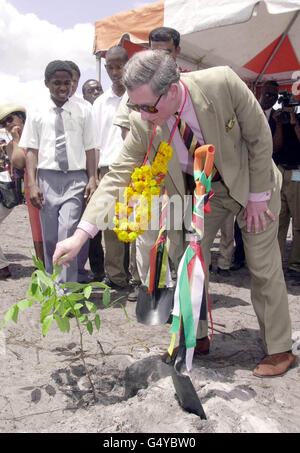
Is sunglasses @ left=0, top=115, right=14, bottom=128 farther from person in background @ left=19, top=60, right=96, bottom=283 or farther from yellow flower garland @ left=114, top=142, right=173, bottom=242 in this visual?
yellow flower garland @ left=114, top=142, right=173, bottom=242

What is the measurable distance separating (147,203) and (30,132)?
180cm

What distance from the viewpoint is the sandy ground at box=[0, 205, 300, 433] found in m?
1.94

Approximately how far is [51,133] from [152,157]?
161cm

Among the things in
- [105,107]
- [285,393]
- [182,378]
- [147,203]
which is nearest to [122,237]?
[147,203]

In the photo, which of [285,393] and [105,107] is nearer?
[285,393]

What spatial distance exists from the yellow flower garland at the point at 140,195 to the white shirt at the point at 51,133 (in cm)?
151

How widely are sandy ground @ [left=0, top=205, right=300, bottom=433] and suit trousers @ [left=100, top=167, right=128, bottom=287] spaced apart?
586 millimetres

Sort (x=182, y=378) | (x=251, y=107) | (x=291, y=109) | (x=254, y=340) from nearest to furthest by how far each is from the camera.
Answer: (x=182, y=378) → (x=251, y=107) → (x=254, y=340) → (x=291, y=109)

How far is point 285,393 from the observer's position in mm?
2287

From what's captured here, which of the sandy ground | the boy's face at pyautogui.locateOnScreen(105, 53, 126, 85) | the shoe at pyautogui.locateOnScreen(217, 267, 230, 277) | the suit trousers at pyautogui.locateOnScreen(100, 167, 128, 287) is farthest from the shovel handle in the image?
the shoe at pyautogui.locateOnScreen(217, 267, 230, 277)

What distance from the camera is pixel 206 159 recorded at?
201 centimetres

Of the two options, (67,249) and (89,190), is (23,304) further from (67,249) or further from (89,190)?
(89,190)

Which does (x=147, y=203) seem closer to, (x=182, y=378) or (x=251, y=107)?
(x=251, y=107)

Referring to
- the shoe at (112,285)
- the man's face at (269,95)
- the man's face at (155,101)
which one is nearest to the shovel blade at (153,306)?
the man's face at (155,101)
